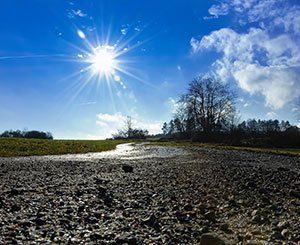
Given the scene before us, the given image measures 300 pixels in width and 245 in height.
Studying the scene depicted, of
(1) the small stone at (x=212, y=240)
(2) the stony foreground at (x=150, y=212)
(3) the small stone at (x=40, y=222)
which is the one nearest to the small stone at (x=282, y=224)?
(2) the stony foreground at (x=150, y=212)

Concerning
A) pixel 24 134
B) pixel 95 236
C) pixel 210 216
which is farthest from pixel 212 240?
pixel 24 134

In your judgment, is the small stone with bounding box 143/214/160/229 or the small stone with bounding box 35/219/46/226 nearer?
the small stone with bounding box 35/219/46/226

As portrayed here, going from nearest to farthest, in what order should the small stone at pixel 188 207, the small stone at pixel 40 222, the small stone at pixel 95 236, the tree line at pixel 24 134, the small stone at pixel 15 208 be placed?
1. the small stone at pixel 95 236
2. the small stone at pixel 40 222
3. the small stone at pixel 15 208
4. the small stone at pixel 188 207
5. the tree line at pixel 24 134

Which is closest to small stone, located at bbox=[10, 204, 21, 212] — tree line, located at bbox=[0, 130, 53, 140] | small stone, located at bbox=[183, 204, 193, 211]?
small stone, located at bbox=[183, 204, 193, 211]

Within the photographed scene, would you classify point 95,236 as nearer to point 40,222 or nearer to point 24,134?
point 40,222

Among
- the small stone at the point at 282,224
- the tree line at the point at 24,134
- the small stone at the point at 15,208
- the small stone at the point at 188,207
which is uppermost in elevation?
the tree line at the point at 24,134

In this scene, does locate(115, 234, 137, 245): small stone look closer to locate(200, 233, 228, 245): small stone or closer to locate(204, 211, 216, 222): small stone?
locate(200, 233, 228, 245): small stone

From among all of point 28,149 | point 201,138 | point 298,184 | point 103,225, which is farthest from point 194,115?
point 103,225

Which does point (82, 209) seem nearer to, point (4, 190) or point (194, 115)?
point (4, 190)

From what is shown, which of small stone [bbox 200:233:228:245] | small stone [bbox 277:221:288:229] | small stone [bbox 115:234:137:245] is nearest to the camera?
small stone [bbox 200:233:228:245]

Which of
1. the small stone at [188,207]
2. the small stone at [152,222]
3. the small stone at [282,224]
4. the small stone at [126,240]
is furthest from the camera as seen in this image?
the small stone at [188,207]

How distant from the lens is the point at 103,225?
292 inches

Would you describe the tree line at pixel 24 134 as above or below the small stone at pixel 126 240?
above

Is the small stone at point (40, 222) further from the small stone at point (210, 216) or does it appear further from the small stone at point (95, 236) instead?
the small stone at point (210, 216)
